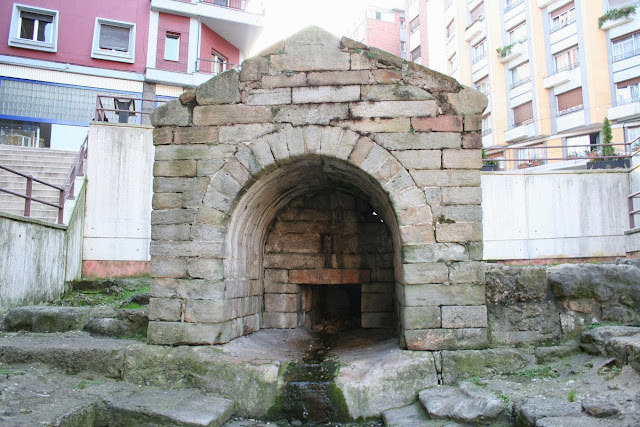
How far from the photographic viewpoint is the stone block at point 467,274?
16.4 feet

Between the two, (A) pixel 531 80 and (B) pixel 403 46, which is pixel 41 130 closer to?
(A) pixel 531 80

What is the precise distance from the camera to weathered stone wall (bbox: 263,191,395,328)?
A: 696 centimetres

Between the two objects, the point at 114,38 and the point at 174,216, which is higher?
the point at 114,38

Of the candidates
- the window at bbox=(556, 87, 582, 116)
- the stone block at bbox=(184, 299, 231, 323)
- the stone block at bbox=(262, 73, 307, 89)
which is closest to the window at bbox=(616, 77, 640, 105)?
the window at bbox=(556, 87, 582, 116)

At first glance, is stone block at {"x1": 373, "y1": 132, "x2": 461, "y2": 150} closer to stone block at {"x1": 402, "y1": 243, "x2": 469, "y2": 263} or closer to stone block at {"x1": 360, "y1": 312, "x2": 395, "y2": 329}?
stone block at {"x1": 402, "y1": 243, "x2": 469, "y2": 263}

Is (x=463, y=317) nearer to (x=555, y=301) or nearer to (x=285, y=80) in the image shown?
(x=555, y=301)

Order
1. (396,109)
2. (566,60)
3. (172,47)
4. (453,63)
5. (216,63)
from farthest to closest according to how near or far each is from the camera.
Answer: (453,63) < (566,60) < (216,63) < (172,47) < (396,109)

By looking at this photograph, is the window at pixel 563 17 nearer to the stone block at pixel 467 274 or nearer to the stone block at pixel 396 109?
the stone block at pixel 396 109

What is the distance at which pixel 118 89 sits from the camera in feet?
56.6

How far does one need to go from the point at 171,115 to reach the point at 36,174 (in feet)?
24.9

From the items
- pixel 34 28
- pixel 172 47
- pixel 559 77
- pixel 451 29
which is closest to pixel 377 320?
pixel 172 47

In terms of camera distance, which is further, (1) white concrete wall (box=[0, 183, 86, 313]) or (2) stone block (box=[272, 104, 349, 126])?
(1) white concrete wall (box=[0, 183, 86, 313])

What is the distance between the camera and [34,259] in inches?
300

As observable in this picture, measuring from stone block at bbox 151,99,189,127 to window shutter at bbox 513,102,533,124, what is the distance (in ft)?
73.6
